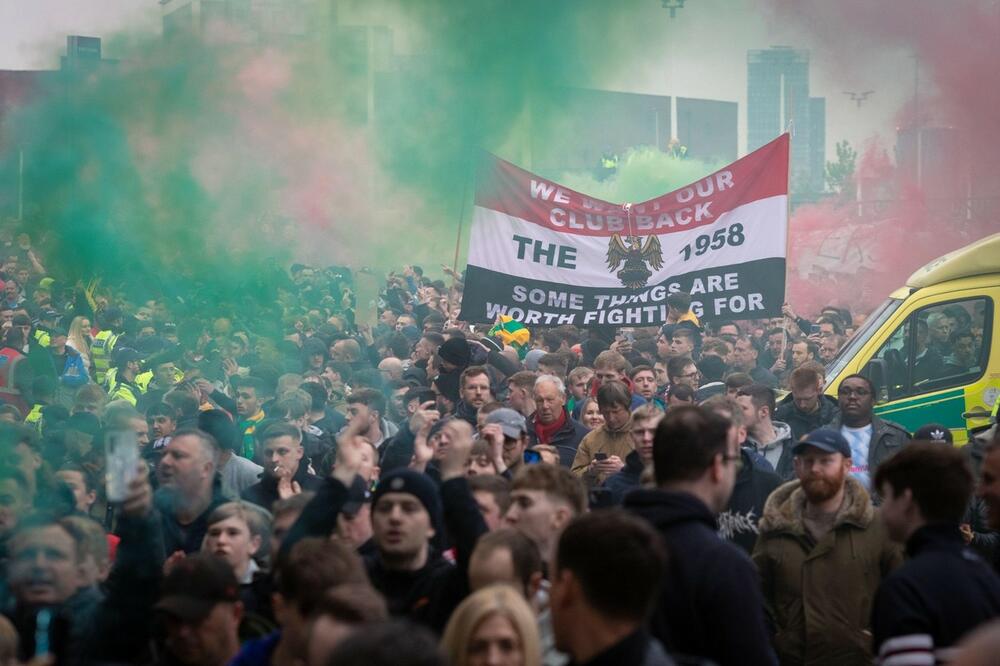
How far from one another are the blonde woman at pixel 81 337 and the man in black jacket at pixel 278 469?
611cm

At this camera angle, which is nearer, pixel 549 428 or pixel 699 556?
pixel 699 556

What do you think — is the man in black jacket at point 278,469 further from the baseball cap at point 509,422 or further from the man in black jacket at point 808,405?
A: the man in black jacket at point 808,405

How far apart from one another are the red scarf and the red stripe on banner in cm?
380

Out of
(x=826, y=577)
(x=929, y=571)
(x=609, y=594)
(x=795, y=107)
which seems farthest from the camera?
(x=795, y=107)

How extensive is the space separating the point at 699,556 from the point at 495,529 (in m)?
1.09

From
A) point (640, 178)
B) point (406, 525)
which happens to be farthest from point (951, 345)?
point (640, 178)

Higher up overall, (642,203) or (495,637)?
(642,203)

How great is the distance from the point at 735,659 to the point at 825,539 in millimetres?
2233

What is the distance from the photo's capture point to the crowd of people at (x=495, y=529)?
3.47 meters

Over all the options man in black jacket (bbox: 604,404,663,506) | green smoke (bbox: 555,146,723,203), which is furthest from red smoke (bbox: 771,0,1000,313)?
man in black jacket (bbox: 604,404,663,506)

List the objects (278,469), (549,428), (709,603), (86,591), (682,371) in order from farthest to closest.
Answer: (682,371), (549,428), (278,469), (86,591), (709,603)

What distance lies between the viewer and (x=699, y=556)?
3.82 metres

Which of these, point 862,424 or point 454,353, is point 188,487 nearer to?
point 862,424

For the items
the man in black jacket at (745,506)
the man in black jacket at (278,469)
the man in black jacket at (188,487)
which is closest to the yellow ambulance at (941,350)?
the man in black jacket at (745,506)
